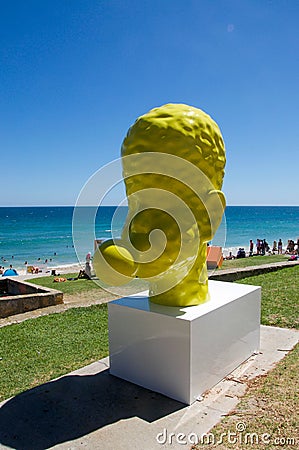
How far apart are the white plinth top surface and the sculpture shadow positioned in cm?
98

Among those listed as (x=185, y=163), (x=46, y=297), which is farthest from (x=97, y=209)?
(x=46, y=297)

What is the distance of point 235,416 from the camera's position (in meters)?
3.71

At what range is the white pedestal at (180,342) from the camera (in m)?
4.11

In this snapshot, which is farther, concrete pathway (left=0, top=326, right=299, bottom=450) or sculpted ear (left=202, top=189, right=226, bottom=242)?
sculpted ear (left=202, top=189, right=226, bottom=242)

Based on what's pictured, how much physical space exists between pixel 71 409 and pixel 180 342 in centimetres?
141

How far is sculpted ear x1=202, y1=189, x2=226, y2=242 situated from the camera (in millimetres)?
4078

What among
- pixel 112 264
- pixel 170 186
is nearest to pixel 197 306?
pixel 170 186

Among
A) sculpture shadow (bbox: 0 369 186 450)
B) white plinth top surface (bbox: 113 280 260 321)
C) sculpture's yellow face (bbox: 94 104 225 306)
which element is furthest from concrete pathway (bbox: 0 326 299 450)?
sculpture's yellow face (bbox: 94 104 225 306)

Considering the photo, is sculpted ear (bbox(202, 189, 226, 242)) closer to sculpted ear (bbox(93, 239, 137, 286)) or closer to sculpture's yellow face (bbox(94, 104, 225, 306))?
sculpture's yellow face (bbox(94, 104, 225, 306))

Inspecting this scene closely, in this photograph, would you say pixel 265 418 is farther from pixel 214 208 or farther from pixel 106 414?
pixel 214 208

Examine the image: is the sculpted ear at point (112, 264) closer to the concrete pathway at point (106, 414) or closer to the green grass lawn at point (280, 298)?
the concrete pathway at point (106, 414)

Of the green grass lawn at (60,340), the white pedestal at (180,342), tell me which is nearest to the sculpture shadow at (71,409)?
the white pedestal at (180,342)

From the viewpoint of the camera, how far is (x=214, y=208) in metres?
4.13

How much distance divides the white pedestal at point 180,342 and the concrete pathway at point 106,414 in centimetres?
15
